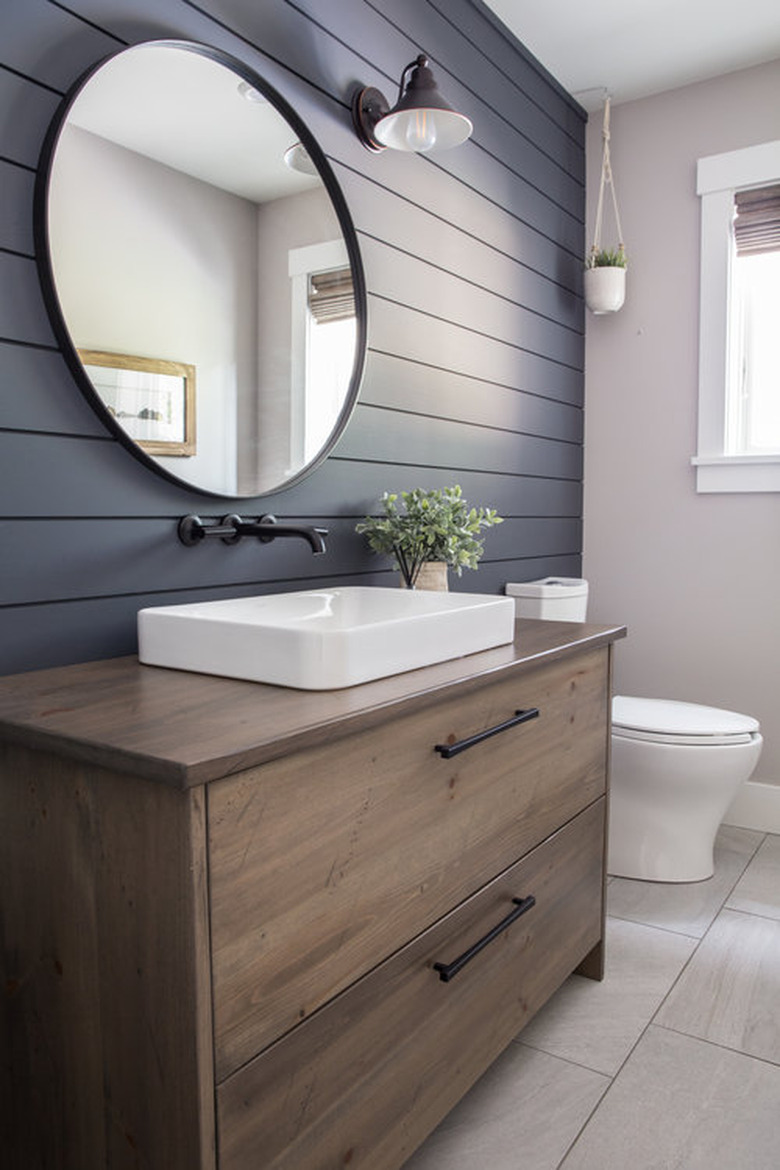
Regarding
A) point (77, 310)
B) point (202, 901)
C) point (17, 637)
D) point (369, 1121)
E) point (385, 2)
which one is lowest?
point (369, 1121)

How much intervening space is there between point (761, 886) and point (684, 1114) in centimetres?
101

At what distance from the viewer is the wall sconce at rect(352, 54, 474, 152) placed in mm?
1692

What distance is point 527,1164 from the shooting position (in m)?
1.33

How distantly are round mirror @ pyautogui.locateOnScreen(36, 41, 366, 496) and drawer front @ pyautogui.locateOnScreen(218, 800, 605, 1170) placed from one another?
2.77ft

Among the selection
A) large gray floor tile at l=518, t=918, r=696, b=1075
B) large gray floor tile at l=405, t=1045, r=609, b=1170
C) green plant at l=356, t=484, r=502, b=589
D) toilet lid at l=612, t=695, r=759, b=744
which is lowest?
large gray floor tile at l=405, t=1045, r=609, b=1170

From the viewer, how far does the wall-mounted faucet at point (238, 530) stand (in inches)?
56.5

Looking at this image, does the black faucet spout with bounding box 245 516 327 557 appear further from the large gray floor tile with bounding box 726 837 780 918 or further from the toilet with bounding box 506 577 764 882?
the large gray floor tile with bounding box 726 837 780 918

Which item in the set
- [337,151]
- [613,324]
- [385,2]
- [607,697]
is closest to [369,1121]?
[607,697]

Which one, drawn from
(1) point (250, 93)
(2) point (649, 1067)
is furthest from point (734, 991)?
(1) point (250, 93)

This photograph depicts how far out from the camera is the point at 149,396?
4.54 feet

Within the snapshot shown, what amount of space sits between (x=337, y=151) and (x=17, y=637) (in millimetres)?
1213

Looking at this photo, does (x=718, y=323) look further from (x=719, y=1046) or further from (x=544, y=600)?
(x=719, y=1046)

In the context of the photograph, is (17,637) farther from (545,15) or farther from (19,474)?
(545,15)

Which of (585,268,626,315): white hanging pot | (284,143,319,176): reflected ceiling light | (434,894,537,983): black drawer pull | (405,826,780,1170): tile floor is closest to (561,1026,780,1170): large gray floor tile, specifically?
(405,826,780,1170): tile floor
